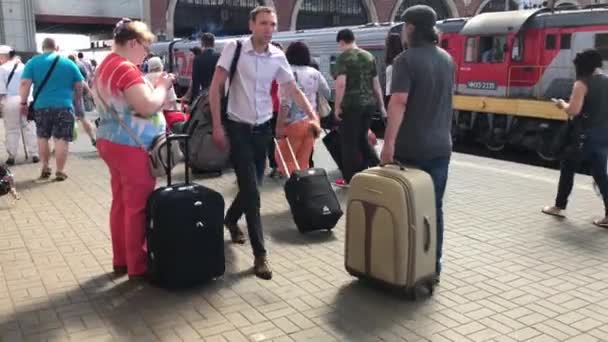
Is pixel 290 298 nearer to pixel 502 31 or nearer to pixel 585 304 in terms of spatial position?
pixel 585 304

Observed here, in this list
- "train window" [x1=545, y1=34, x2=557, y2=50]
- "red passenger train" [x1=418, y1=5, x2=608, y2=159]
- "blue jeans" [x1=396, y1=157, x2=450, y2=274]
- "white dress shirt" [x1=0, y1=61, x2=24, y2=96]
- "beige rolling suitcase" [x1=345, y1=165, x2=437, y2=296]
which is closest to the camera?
"beige rolling suitcase" [x1=345, y1=165, x2=437, y2=296]

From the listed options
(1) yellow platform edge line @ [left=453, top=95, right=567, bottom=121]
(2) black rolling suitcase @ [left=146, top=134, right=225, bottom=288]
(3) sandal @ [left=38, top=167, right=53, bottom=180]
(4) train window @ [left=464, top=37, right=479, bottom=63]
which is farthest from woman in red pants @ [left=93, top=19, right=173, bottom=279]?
(4) train window @ [left=464, top=37, right=479, bottom=63]

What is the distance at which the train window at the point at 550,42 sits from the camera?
12141mm

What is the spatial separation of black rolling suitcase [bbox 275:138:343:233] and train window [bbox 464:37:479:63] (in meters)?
9.27

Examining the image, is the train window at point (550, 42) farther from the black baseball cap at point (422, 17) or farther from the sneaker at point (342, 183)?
the black baseball cap at point (422, 17)

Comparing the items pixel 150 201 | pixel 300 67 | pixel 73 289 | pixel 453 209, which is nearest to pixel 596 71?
pixel 453 209

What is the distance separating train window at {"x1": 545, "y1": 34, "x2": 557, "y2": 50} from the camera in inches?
478

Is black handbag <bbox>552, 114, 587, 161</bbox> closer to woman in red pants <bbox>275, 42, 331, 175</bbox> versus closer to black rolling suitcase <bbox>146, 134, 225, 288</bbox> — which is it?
Answer: woman in red pants <bbox>275, 42, 331, 175</bbox>

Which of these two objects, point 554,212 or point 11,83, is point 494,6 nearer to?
point 11,83

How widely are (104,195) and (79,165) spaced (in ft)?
7.18

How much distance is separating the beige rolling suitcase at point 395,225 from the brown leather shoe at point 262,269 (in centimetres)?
70

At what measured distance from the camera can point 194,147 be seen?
753 centimetres

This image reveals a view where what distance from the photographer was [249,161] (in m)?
4.27

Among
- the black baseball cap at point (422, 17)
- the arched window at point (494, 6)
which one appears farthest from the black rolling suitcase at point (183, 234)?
the arched window at point (494, 6)
